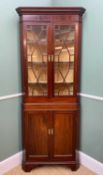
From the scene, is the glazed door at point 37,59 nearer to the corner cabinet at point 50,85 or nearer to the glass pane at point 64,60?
the corner cabinet at point 50,85

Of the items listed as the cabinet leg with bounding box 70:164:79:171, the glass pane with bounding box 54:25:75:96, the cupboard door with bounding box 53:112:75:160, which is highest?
the glass pane with bounding box 54:25:75:96

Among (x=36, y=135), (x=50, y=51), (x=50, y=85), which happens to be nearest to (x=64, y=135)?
(x=36, y=135)

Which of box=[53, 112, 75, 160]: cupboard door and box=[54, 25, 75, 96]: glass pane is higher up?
box=[54, 25, 75, 96]: glass pane

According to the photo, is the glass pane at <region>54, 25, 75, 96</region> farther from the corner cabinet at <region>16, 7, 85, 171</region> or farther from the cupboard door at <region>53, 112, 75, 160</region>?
the cupboard door at <region>53, 112, 75, 160</region>

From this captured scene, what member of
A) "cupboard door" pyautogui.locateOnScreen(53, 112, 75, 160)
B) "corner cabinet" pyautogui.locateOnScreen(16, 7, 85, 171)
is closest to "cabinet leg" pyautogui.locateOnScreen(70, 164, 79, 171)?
"corner cabinet" pyautogui.locateOnScreen(16, 7, 85, 171)

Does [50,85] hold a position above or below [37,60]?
below

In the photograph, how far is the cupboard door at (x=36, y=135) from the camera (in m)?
2.46

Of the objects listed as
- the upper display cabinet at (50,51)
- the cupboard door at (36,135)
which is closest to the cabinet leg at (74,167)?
the cupboard door at (36,135)

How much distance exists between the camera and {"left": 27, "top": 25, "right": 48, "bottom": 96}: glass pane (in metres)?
2.36

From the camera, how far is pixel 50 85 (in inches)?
95.3

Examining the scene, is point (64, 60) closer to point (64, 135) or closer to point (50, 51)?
point (50, 51)

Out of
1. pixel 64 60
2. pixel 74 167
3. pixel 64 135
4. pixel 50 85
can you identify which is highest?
pixel 64 60

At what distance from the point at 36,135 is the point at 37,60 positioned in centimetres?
93

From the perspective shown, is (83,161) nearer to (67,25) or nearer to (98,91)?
(98,91)
